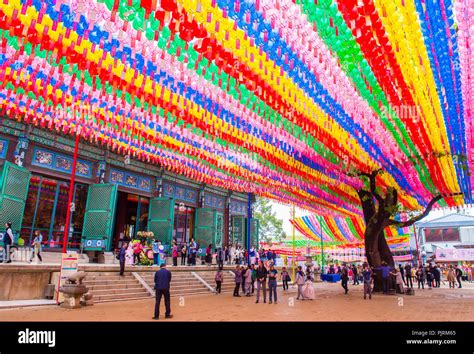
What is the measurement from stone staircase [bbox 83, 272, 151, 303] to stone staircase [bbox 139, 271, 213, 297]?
785mm

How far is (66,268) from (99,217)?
5.49m

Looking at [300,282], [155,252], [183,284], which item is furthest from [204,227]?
[300,282]

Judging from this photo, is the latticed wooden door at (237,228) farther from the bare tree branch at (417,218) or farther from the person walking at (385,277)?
the bare tree branch at (417,218)

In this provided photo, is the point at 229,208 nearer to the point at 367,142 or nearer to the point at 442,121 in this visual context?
the point at 367,142

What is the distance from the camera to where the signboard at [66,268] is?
10.1 meters

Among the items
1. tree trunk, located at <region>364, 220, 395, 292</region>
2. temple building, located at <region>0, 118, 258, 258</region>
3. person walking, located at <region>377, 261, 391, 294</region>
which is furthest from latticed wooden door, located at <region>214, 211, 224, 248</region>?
person walking, located at <region>377, 261, 391, 294</region>

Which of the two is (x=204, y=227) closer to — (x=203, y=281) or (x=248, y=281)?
(x=203, y=281)

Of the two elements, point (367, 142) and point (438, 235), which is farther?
point (438, 235)

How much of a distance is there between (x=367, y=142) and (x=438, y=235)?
132 ft

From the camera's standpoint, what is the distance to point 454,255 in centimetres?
3878

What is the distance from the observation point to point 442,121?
32.2 feet
